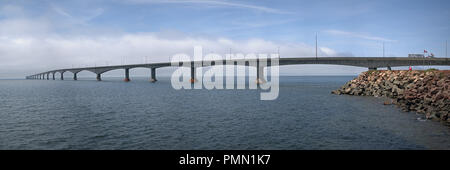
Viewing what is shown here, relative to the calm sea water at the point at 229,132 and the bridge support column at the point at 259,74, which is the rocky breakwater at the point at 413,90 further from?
the bridge support column at the point at 259,74

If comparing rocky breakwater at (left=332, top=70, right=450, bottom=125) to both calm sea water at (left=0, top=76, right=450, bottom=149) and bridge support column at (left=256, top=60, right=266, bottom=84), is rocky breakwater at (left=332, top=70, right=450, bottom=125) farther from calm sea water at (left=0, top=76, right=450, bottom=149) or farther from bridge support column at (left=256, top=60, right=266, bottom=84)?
bridge support column at (left=256, top=60, right=266, bottom=84)

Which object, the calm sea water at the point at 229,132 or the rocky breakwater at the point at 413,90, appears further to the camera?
the rocky breakwater at the point at 413,90

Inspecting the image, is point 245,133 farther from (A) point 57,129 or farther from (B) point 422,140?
(A) point 57,129

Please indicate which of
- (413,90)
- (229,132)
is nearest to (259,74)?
(413,90)

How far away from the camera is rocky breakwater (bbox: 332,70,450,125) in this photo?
26.8 metres

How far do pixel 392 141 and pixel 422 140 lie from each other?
2033 mm

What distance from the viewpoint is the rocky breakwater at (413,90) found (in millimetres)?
26822

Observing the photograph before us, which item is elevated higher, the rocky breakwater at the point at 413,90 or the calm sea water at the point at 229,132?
the rocky breakwater at the point at 413,90

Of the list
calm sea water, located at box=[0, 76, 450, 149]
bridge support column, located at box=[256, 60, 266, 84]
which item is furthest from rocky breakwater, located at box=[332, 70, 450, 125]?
bridge support column, located at box=[256, 60, 266, 84]

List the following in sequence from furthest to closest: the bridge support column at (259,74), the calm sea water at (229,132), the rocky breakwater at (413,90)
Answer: the bridge support column at (259,74) → the rocky breakwater at (413,90) → the calm sea water at (229,132)

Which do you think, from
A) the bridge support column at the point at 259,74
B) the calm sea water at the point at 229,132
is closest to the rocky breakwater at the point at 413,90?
the calm sea water at the point at 229,132

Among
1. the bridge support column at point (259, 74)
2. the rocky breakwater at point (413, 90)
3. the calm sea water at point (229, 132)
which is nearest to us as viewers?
the calm sea water at point (229, 132)

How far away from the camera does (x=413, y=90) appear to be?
3703cm
